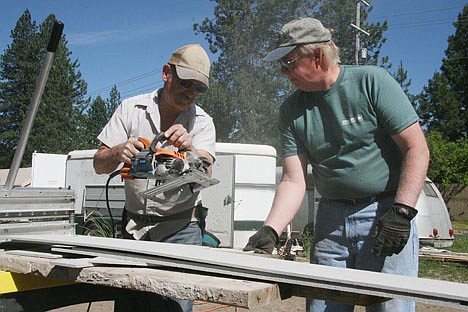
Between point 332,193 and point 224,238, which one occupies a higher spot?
point 332,193

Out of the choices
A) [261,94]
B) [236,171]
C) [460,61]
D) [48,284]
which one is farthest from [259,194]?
[460,61]

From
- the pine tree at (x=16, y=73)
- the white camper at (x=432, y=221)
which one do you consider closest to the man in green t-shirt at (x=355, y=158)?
the white camper at (x=432, y=221)

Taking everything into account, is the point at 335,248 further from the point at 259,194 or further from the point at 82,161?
the point at 82,161

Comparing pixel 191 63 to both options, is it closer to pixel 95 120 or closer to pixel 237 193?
pixel 237 193

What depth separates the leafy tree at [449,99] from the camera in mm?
32594

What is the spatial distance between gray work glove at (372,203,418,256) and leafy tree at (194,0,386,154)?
1778 cm

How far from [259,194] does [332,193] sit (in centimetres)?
674

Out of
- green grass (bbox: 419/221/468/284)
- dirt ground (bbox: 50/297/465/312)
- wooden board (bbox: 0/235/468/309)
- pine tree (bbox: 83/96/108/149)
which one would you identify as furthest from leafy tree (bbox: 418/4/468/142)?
wooden board (bbox: 0/235/468/309)

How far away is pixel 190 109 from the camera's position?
105 inches

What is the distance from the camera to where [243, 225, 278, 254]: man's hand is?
204 cm

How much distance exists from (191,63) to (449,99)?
110 feet

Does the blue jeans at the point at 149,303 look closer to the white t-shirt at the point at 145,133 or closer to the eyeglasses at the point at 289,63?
the white t-shirt at the point at 145,133

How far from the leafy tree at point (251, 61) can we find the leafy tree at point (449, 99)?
11.0m

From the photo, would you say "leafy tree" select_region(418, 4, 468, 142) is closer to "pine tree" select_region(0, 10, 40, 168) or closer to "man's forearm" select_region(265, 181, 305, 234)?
"pine tree" select_region(0, 10, 40, 168)
